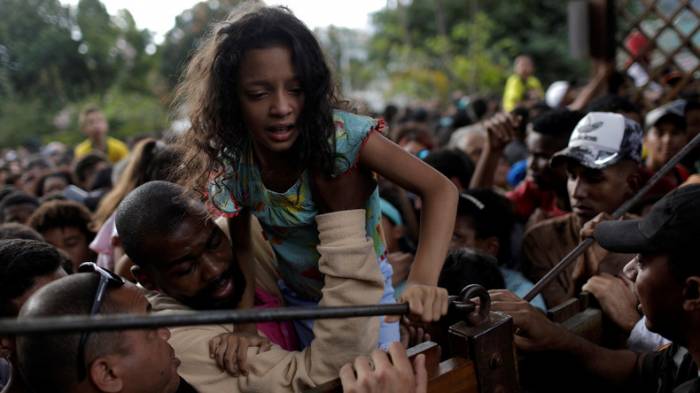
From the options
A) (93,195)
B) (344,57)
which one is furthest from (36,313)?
(344,57)

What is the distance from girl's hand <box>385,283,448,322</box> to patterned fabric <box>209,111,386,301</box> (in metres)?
0.50

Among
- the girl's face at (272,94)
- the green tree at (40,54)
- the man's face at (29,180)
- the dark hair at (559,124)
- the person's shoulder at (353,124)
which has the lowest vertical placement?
the man's face at (29,180)

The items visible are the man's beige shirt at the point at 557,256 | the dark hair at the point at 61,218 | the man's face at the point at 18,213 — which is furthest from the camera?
the man's face at the point at 18,213

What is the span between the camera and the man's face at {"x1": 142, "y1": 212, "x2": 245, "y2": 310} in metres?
1.86

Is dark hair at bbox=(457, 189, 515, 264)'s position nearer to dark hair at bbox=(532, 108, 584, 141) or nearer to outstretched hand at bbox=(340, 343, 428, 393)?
dark hair at bbox=(532, 108, 584, 141)

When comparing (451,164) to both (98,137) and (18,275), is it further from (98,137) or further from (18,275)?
(98,137)

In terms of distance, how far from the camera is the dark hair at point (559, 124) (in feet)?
10.8

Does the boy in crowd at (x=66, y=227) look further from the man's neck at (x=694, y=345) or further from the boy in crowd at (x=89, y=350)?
the man's neck at (x=694, y=345)

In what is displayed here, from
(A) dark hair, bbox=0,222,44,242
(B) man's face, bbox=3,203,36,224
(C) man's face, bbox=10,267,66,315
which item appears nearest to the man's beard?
(C) man's face, bbox=10,267,66,315

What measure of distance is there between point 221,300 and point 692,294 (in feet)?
4.45

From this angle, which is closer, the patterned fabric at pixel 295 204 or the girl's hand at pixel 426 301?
the girl's hand at pixel 426 301

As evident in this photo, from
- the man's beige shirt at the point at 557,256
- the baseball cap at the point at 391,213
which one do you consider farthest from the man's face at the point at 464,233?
the baseball cap at the point at 391,213

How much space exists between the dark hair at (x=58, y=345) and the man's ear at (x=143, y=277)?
23.7 inches

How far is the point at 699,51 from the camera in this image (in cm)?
557
